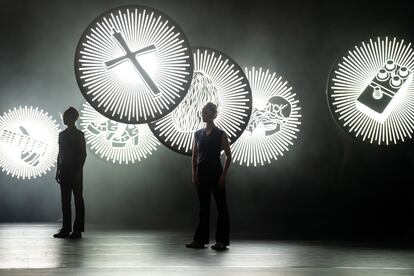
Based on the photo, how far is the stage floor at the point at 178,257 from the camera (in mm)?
5855

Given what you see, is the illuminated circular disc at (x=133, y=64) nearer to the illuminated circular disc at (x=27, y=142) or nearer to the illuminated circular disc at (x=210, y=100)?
the illuminated circular disc at (x=210, y=100)

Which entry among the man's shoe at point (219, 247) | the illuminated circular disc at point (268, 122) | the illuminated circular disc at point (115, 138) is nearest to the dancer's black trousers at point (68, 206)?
the illuminated circular disc at point (115, 138)

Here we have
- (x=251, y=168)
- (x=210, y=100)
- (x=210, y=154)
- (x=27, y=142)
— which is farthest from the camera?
(x=251, y=168)

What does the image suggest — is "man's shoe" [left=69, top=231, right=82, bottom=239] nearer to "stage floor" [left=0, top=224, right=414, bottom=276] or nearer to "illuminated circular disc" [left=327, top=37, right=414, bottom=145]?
"stage floor" [left=0, top=224, right=414, bottom=276]

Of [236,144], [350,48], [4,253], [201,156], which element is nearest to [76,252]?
[4,253]

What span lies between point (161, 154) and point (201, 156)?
2.84 metres

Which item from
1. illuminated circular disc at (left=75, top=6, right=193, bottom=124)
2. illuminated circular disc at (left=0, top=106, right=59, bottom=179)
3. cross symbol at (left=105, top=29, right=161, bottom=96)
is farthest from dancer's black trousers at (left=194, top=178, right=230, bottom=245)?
illuminated circular disc at (left=0, top=106, right=59, bottom=179)

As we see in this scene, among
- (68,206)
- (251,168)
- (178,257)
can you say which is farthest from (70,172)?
(251,168)

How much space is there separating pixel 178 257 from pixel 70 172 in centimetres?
246

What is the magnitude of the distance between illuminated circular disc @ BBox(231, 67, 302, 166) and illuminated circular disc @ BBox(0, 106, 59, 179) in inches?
100

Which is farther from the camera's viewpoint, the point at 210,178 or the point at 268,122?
the point at 268,122

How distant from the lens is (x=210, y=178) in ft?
24.7

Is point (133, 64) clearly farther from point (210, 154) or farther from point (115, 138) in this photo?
point (115, 138)

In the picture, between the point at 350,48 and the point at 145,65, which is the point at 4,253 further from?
the point at 350,48
